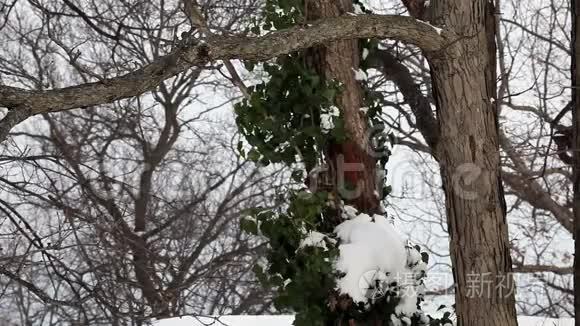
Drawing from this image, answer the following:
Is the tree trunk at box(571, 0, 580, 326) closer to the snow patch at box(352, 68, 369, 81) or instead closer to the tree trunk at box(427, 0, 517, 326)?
the tree trunk at box(427, 0, 517, 326)

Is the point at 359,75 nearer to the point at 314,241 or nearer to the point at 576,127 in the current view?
the point at 314,241

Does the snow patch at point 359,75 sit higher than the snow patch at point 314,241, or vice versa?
the snow patch at point 359,75

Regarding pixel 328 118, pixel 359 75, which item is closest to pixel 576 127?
pixel 359 75

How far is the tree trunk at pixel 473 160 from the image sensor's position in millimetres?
3797

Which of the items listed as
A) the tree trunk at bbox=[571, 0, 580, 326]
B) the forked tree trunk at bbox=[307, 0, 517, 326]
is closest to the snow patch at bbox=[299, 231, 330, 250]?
the forked tree trunk at bbox=[307, 0, 517, 326]

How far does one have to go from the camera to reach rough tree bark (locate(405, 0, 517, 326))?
3795mm

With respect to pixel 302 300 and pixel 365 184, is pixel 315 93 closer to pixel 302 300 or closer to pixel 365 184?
pixel 365 184

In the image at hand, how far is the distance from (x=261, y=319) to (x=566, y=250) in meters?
6.31

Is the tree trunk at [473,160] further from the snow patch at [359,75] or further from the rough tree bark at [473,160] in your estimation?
the snow patch at [359,75]

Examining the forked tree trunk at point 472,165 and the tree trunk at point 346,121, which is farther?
the tree trunk at point 346,121

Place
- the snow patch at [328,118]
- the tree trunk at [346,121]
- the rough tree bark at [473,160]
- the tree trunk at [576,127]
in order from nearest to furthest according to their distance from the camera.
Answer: the rough tree bark at [473,160] < the snow patch at [328,118] < the tree trunk at [346,121] < the tree trunk at [576,127]

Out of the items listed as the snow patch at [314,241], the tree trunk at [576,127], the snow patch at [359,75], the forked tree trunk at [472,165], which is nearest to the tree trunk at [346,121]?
the snow patch at [359,75]

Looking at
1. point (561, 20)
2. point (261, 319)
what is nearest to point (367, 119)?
point (261, 319)

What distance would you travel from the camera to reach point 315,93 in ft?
12.8
